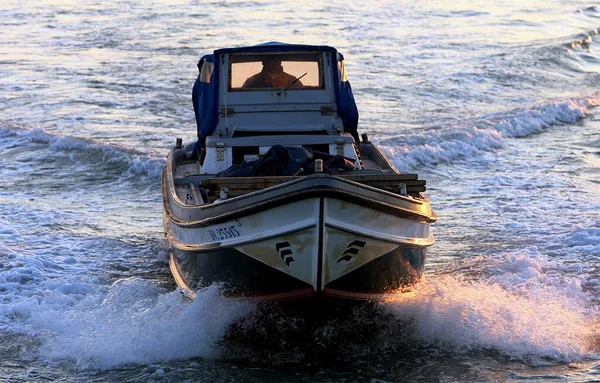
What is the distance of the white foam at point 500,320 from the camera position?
9133 mm

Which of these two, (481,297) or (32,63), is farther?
(32,63)

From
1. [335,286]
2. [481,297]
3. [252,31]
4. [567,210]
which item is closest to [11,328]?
[335,286]

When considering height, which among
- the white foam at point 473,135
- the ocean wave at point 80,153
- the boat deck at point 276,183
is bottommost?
the ocean wave at point 80,153

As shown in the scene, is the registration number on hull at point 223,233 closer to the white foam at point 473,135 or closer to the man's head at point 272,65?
the man's head at point 272,65

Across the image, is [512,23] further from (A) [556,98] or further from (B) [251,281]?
(B) [251,281]

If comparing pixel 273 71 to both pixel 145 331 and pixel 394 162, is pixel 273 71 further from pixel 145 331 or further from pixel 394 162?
pixel 394 162

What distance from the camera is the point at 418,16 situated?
36.4 m

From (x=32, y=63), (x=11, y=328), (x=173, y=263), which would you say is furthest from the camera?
(x=32, y=63)

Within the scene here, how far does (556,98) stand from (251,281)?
1696 centimetres

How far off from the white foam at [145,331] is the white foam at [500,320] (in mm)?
1631

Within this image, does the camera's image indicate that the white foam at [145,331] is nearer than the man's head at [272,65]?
Yes

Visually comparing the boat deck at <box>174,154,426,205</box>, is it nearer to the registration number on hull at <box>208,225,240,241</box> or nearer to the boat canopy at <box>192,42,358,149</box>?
the registration number on hull at <box>208,225,240,241</box>

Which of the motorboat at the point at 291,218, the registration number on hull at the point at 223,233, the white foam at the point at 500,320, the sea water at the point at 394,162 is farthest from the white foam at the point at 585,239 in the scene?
the registration number on hull at the point at 223,233

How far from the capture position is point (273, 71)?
12.2 meters
